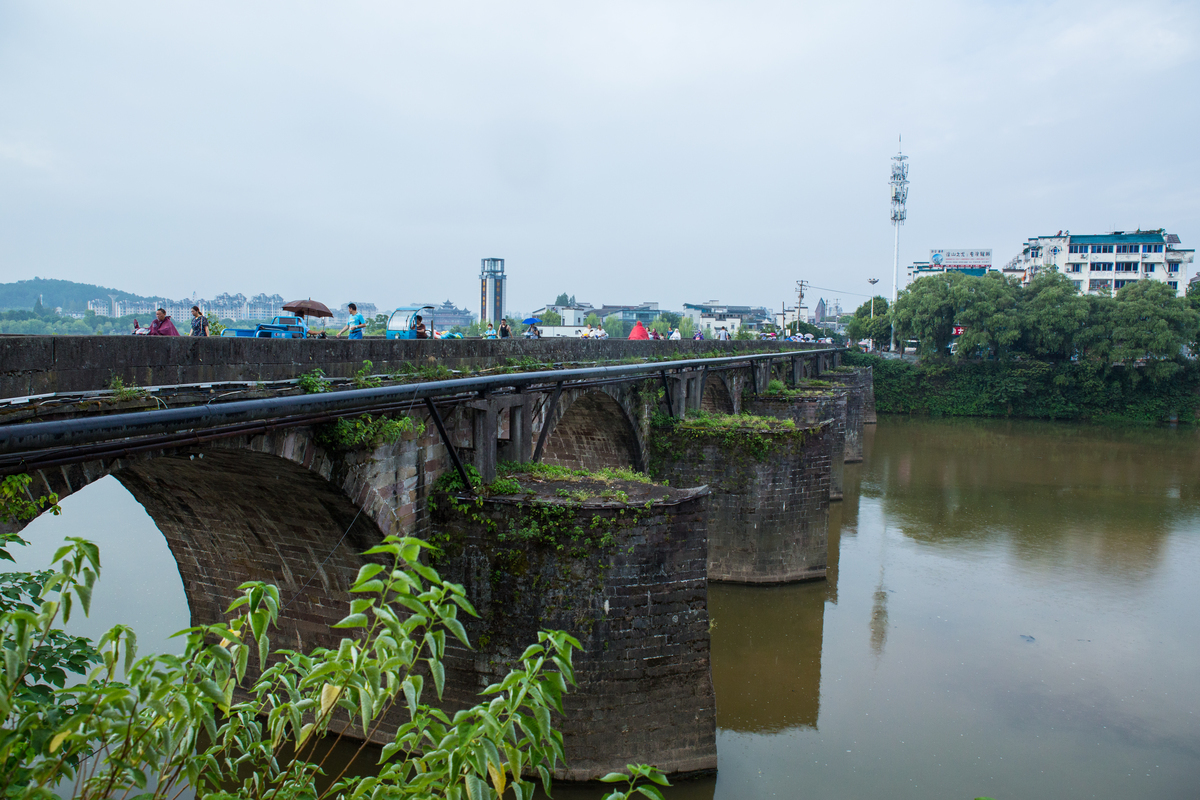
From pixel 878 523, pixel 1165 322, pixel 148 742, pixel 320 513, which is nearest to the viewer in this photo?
pixel 148 742

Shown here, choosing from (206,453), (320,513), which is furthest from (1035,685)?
(206,453)

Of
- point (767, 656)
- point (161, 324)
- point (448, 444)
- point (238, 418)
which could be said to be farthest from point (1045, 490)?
point (238, 418)

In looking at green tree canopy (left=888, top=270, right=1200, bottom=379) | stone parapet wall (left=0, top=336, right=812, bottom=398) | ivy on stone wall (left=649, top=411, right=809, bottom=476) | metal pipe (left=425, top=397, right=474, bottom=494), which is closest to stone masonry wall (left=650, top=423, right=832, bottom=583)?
ivy on stone wall (left=649, top=411, right=809, bottom=476)

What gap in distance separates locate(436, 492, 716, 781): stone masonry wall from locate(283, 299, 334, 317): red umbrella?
9.58m

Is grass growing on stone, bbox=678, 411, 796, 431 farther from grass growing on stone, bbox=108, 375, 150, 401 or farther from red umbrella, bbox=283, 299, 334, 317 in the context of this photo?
grass growing on stone, bbox=108, 375, 150, 401

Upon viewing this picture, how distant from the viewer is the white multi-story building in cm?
7088

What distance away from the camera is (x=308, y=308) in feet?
57.9

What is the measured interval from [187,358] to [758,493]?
13.1 meters

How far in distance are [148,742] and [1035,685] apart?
14622mm

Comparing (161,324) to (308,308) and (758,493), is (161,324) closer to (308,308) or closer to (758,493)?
(308,308)

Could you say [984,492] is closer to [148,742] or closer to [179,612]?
[179,612]

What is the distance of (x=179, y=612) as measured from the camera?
49.3ft

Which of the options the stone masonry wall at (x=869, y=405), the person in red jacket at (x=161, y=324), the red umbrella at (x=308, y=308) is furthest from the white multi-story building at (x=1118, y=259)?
the person in red jacket at (x=161, y=324)

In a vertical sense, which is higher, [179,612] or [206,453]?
[206,453]
